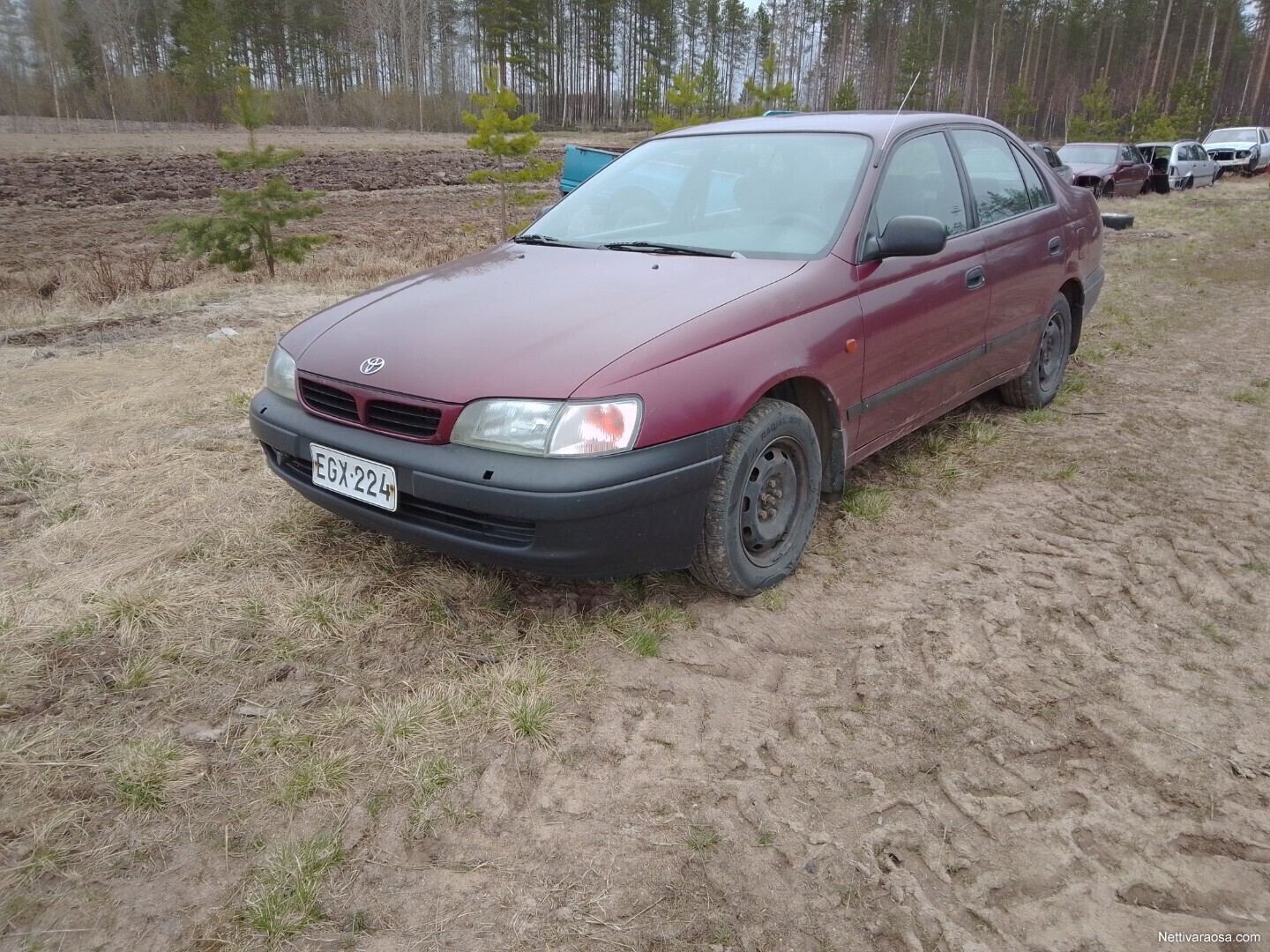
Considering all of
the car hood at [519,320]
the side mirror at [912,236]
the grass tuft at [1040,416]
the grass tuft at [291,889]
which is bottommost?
the grass tuft at [291,889]

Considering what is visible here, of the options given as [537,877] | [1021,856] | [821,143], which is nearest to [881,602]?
[1021,856]

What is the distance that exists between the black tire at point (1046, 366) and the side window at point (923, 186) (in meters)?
1.19

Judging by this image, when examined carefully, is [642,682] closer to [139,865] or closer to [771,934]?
[771,934]

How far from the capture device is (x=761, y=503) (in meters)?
3.03

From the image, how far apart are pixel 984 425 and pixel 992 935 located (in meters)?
3.37

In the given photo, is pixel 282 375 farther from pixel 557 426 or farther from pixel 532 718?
pixel 532 718

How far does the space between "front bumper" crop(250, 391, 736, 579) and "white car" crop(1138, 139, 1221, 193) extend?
74.6 ft

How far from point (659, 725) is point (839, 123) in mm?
2684

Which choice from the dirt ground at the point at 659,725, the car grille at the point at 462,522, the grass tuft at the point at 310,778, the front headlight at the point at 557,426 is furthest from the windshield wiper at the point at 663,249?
the grass tuft at the point at 310,778

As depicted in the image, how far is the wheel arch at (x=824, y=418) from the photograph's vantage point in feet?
10.0

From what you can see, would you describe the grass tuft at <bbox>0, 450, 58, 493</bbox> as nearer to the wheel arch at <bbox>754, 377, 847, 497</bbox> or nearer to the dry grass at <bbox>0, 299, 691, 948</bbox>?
the dry grass at <bbox>0, 299, 691, 948</bbox>

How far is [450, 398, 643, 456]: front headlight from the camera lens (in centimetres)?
243

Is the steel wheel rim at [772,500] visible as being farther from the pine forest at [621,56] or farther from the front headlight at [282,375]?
the pine forest at [621,56]

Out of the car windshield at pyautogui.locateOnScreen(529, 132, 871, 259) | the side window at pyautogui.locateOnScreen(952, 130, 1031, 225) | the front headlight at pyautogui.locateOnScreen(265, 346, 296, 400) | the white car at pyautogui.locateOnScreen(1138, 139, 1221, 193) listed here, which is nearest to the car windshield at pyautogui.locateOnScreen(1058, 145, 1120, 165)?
the white car at pyautogui.locateOnScreen(1138, 139, 1221, 193)
